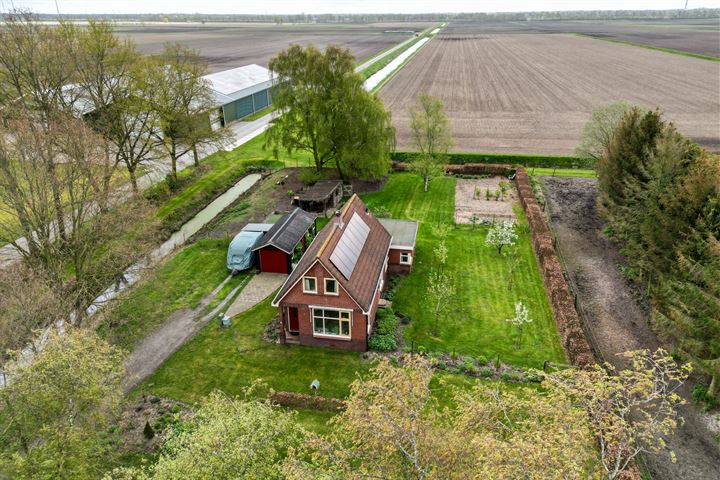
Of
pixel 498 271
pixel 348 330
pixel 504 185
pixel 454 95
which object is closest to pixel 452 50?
pixel 454 95

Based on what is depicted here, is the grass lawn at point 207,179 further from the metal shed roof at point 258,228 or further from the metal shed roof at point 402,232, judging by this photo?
the metal shed roof at point 402,232

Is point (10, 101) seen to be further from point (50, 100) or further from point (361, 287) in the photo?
point (361, 287)

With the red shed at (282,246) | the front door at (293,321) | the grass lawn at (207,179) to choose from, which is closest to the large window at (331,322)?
the front door at (293,321)

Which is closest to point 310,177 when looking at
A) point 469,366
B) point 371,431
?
point 469,366

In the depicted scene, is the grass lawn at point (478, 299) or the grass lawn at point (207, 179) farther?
the grass lawn at point (207, 179)

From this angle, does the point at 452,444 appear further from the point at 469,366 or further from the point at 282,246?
the point at 282,246

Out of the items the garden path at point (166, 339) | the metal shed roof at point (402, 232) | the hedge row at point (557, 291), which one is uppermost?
the metal shed roof at point (402, 232)
